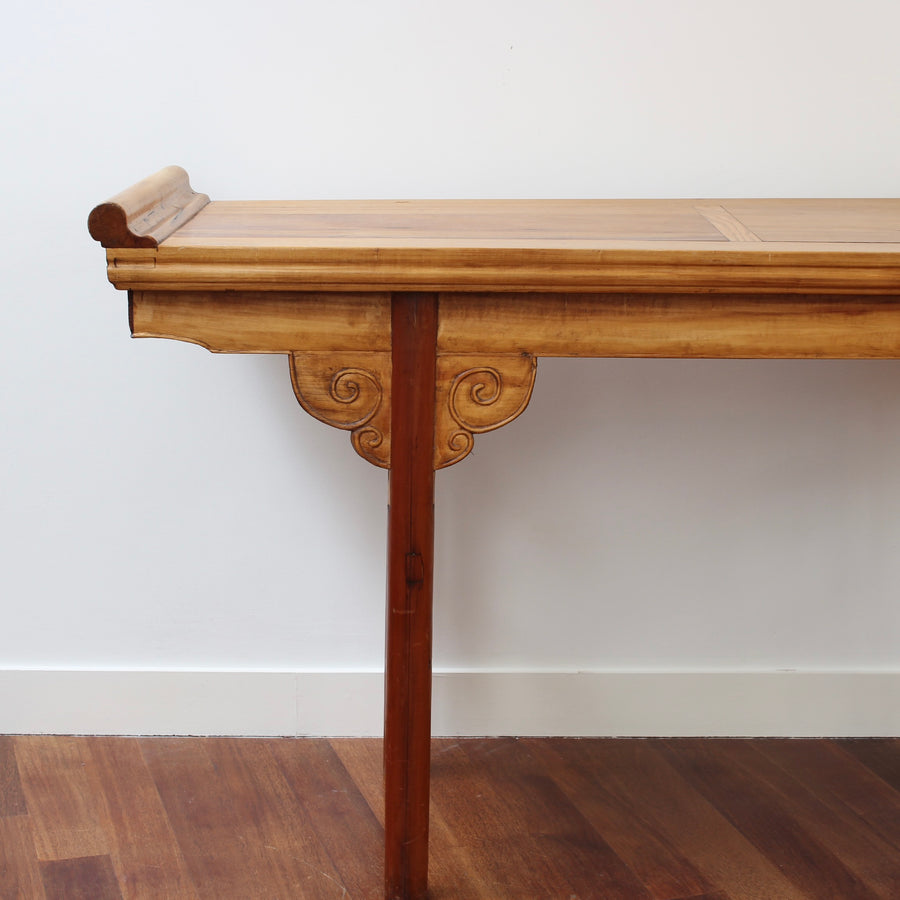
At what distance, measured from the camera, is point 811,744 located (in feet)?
6.10

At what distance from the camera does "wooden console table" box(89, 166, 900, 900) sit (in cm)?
112

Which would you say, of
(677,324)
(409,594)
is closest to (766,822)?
(409,594)

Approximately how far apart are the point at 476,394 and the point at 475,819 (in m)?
0.73

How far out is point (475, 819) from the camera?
160 centimetres

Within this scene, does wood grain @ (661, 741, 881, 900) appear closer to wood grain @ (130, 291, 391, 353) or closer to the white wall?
the white wall

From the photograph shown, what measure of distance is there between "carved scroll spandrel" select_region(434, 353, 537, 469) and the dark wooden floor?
2.10ft

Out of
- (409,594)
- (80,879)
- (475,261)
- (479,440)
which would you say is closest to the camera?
(475,261)

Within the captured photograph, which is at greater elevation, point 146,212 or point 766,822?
point 146,212

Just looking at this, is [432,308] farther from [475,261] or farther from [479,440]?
[479,440]

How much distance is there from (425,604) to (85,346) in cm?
81

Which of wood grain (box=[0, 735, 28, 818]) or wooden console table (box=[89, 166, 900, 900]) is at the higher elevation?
wooden console table (box=[89, 166, 900, 900])

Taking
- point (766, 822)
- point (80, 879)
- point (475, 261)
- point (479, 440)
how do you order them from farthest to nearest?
point (479, 440) < point (766, 822) < point (80, 879) < point (475, 261)

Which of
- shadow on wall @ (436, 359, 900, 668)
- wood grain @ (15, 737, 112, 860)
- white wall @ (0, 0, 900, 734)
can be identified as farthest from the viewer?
shadow on wall @ (436, 359, 900, 668)

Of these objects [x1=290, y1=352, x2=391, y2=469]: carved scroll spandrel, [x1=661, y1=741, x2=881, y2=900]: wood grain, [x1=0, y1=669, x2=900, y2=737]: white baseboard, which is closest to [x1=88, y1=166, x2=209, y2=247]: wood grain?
[x1=290, y1=352, x2=391, y2=469]: carved scroll spandrel
